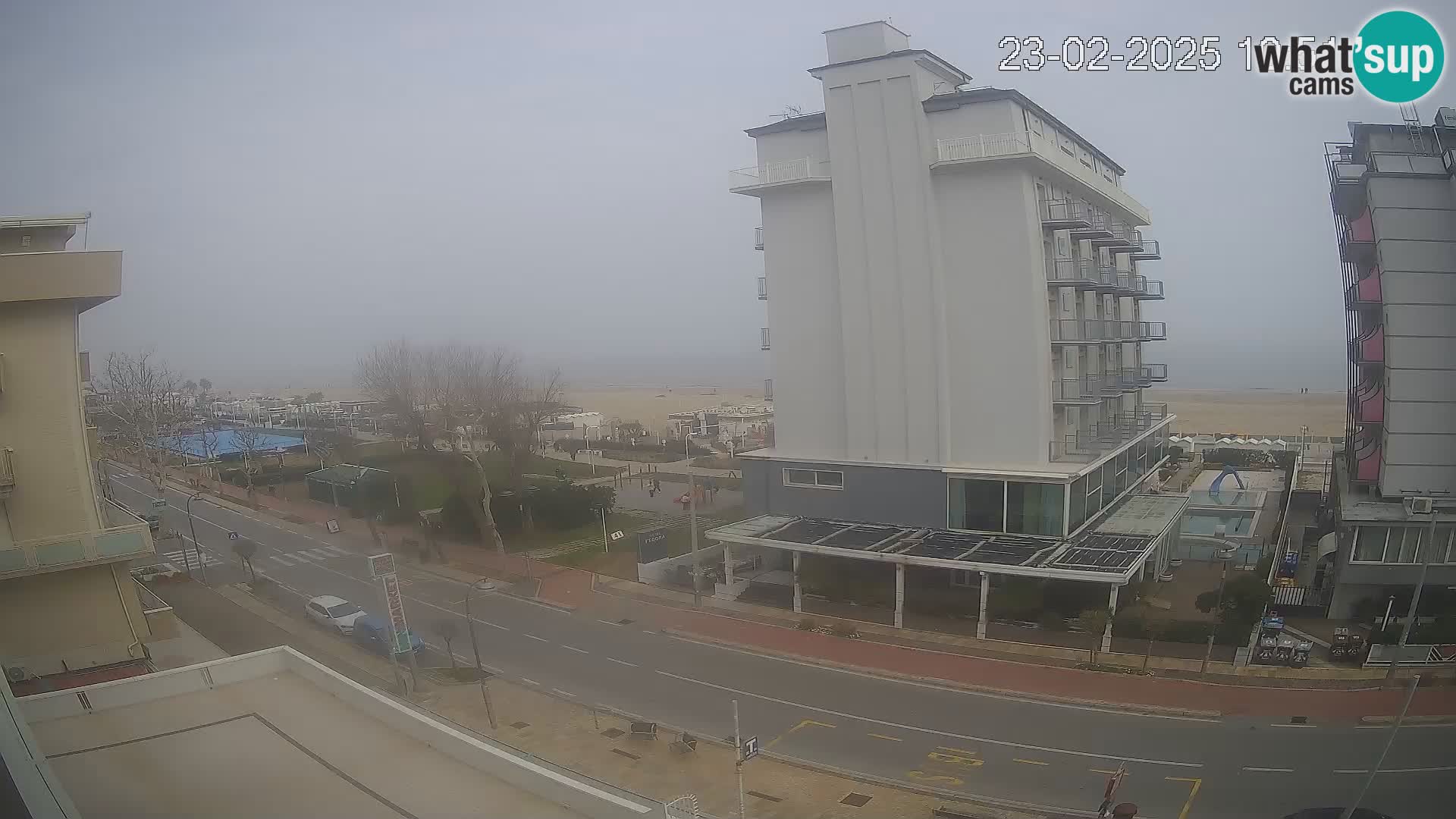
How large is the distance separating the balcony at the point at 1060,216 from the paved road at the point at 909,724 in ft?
16.3

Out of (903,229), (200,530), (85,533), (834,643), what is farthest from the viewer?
(903,229)

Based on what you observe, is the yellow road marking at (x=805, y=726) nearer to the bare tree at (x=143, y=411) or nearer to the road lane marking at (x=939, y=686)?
the road lane marking at (x=939, y=686)

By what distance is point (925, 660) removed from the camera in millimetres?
6477

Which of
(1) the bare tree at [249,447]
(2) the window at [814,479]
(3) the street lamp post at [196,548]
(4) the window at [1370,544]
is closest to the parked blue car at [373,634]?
(3) the street lamp post at [196,548]

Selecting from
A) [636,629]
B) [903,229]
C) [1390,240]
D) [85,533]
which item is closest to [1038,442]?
[903,229]

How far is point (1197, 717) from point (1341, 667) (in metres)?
1.40

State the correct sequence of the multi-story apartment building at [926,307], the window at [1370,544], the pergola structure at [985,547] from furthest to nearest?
the multi-story apartment building at [926,307] < the pergola structure at [985,547] < the window at [1370,544]

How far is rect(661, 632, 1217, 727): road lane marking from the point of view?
5285 millimetres

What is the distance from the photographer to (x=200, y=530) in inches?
255

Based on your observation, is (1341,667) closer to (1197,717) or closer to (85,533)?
(1197,717)

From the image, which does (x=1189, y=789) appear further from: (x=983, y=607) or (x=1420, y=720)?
Answer: (x=983, y=607)

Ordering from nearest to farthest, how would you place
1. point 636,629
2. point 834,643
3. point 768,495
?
point 834,643 → point 636,629 → point 768,495

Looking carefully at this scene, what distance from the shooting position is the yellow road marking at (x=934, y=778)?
4504 mm

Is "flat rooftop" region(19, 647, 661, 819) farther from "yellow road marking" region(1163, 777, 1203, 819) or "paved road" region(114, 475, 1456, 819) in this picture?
"yellow road marking" region(1163, 777, 1203, 819)
